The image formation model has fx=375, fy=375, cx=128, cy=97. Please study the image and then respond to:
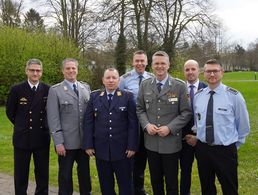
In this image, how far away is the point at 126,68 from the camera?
32.4 meters

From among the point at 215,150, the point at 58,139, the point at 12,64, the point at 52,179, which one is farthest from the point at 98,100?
the point at 12,64

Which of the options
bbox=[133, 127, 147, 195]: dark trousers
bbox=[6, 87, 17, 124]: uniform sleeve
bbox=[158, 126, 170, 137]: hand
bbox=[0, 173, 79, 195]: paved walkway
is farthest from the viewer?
bbox=[0, 173, 79, 195]: paved walkway

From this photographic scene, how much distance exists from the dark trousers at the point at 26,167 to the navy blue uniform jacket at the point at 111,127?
88 cm

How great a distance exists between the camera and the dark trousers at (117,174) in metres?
5.21

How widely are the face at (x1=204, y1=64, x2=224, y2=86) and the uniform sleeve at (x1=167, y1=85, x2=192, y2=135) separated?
17.2 inches

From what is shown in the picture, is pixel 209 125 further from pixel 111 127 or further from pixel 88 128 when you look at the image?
pixel 88 128

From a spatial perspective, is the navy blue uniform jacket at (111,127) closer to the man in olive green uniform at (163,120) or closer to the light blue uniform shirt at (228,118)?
the man in olive green uniform at (163,120)

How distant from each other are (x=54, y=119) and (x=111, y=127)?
838 mm

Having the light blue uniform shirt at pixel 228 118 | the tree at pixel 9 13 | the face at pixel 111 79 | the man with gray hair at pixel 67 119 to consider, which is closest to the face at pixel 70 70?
the man with gray hair at pixel 67 119

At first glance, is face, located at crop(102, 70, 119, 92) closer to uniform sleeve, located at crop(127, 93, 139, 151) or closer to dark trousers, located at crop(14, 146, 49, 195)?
uniform sleeve, located at crop(127, 93, 139, 151)

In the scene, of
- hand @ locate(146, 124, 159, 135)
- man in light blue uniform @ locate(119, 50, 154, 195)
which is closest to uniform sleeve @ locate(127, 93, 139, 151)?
hand @ locate(146, 124, 159, 135)

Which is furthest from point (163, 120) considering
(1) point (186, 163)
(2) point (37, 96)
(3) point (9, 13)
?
(3) point (9, 13)

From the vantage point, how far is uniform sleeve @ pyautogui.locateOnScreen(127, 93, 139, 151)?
16.7 ft

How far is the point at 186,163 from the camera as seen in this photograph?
18.5 ft
